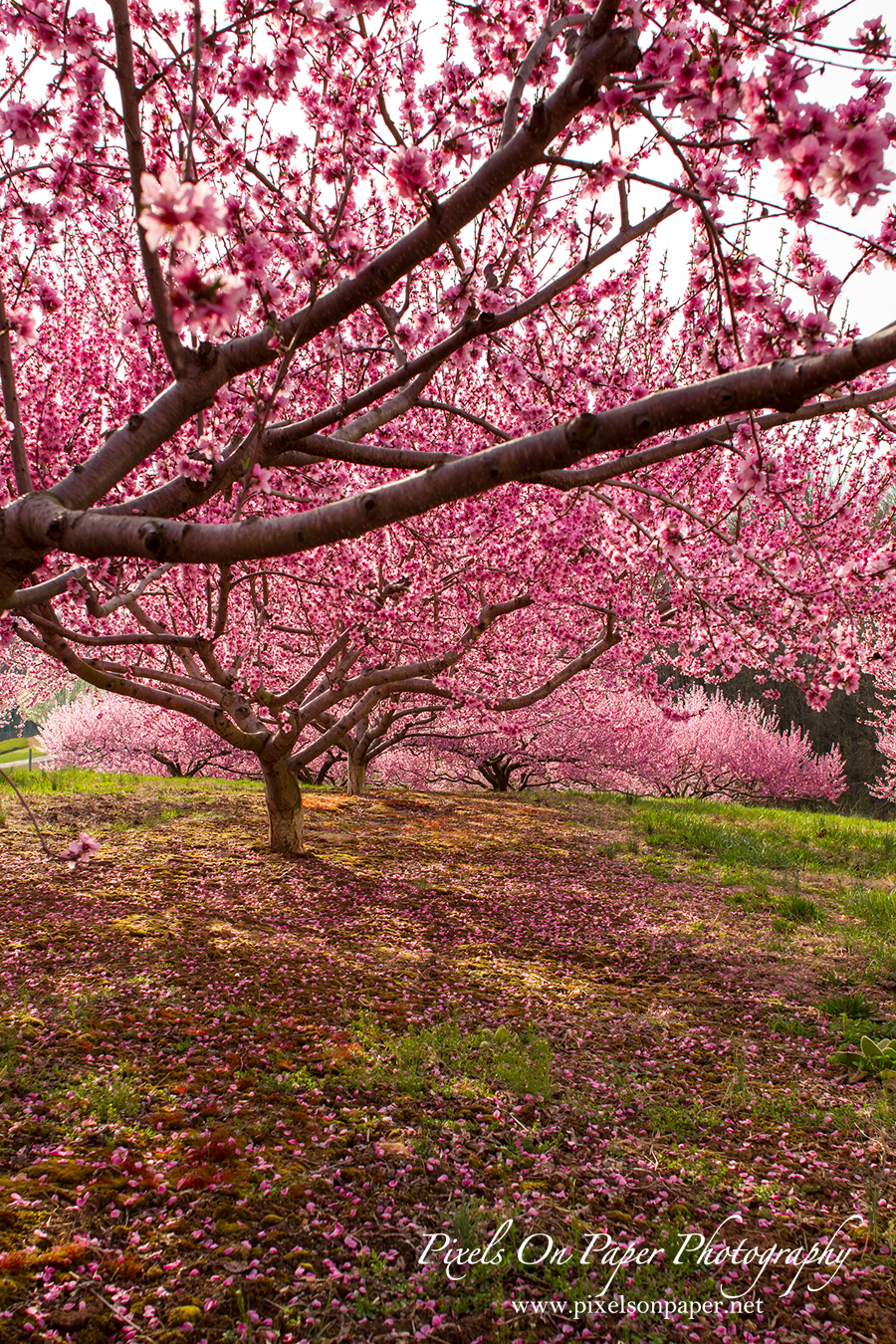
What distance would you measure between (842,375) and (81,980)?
17.5ft

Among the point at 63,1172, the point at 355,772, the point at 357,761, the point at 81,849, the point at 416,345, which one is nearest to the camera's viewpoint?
the point at 63,1172

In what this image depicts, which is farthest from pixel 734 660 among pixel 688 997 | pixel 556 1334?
pixel 556 1334

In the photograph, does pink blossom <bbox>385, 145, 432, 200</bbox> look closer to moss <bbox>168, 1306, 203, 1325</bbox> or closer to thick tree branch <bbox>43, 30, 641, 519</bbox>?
thick tree branch <bbox>43, 30, 641, 519</bbox>

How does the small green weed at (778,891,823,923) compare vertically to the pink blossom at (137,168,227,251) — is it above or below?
below

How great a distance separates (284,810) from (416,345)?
5.32m

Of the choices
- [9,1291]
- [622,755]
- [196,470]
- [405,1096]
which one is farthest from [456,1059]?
[622,755]

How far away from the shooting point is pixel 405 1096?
11.9 ft

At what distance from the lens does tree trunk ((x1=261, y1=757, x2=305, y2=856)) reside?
8.13m

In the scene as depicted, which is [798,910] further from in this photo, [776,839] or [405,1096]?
[405,1096]

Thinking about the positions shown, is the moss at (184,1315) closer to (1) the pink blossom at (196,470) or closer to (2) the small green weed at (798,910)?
(1) the pink blossom at (196,470)

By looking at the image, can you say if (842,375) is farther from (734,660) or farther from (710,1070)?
(734,660)

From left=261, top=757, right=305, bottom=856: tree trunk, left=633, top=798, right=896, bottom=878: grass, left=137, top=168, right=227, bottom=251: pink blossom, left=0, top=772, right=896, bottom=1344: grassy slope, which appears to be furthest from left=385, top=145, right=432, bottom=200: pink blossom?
left=633, top=798, right=896, bottom=878: grass

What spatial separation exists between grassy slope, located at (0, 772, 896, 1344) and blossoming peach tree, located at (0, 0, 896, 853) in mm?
2374

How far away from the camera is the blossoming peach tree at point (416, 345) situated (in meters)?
2.49
